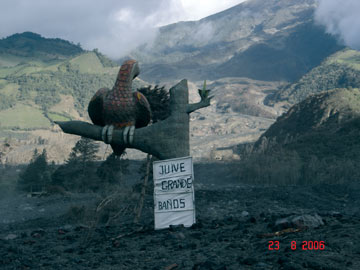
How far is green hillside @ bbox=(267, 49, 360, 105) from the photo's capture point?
10131 centimetres

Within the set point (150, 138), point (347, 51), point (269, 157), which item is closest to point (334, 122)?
point (269, 157)

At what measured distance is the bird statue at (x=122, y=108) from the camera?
432 inches

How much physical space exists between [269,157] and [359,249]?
27.9 m

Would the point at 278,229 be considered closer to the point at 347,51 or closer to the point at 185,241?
the point at 185,241

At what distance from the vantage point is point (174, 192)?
10.5 metres

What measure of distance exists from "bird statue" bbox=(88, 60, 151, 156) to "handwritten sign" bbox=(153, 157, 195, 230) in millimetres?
1304

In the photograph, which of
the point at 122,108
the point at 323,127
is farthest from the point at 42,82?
the point at 122,108

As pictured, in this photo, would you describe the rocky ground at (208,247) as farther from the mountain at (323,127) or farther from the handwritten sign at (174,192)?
the mountain at (323,127)

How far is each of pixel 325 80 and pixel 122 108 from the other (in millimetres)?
105981

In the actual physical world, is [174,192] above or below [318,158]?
below

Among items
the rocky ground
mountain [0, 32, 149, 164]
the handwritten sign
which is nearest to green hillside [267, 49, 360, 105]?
mountain [0, 32, 149, 164]

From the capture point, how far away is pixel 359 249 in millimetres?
6547
